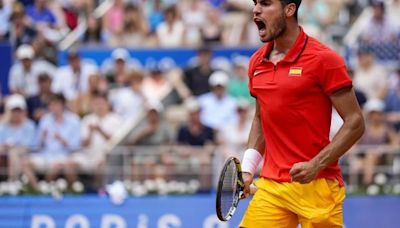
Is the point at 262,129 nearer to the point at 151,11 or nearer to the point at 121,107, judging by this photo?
the point at 121,107

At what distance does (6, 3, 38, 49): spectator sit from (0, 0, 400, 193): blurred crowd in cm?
2

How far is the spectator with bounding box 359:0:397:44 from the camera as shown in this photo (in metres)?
17.7

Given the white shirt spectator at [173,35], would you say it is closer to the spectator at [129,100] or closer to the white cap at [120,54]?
the white cap at [120,54]

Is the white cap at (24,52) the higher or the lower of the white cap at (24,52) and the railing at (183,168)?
the higher

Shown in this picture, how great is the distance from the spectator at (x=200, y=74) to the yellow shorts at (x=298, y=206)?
342 inches

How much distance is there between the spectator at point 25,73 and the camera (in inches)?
645

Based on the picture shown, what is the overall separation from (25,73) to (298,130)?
959 centimetres

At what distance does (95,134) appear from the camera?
1534 centimetres

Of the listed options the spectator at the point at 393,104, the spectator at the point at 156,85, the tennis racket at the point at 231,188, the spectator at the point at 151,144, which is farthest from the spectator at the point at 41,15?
the tennis racket at the point at 231,188

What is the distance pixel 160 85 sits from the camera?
16.5 meters

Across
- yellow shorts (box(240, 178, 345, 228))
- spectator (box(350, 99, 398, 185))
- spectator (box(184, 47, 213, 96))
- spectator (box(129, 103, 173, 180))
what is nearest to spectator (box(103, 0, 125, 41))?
spectator (box(184, 47, 213, 96))

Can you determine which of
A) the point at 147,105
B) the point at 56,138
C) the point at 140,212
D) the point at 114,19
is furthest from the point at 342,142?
the point at 114,19

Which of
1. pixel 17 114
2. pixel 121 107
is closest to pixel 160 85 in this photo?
pixel 121 107

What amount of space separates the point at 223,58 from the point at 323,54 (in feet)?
32.0
